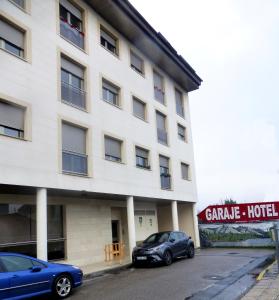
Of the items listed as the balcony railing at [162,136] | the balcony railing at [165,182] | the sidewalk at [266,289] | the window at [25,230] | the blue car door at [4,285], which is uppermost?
the balcony railing at [162,136]

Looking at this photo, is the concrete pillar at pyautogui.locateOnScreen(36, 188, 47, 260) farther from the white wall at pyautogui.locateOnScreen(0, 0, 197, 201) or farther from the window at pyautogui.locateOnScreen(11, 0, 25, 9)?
the window at pyautogui.locateOnScreen(11, 0, 25, 9)

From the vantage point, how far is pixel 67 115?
52.2 feet

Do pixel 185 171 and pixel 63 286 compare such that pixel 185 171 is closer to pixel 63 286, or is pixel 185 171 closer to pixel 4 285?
pixel 63 286

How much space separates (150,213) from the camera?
1001 inches

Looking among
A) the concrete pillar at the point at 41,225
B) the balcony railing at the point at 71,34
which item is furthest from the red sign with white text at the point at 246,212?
the concrete pillar at the point at 41,225

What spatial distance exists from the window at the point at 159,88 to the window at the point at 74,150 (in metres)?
8.90

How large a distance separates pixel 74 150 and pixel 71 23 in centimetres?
593

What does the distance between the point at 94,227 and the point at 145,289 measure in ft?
27.2

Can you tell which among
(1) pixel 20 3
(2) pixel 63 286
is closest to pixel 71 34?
(1) pixel 20 3

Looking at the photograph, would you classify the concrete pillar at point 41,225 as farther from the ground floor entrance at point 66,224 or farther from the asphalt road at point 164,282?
the asphalt road at point 164,282

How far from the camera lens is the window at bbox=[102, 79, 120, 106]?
63.1ft

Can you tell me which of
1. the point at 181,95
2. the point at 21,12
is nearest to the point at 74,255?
the point at 21,12

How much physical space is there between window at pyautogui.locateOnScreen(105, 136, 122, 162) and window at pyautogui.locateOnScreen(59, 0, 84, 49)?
4.54m

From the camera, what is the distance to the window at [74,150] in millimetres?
15539
